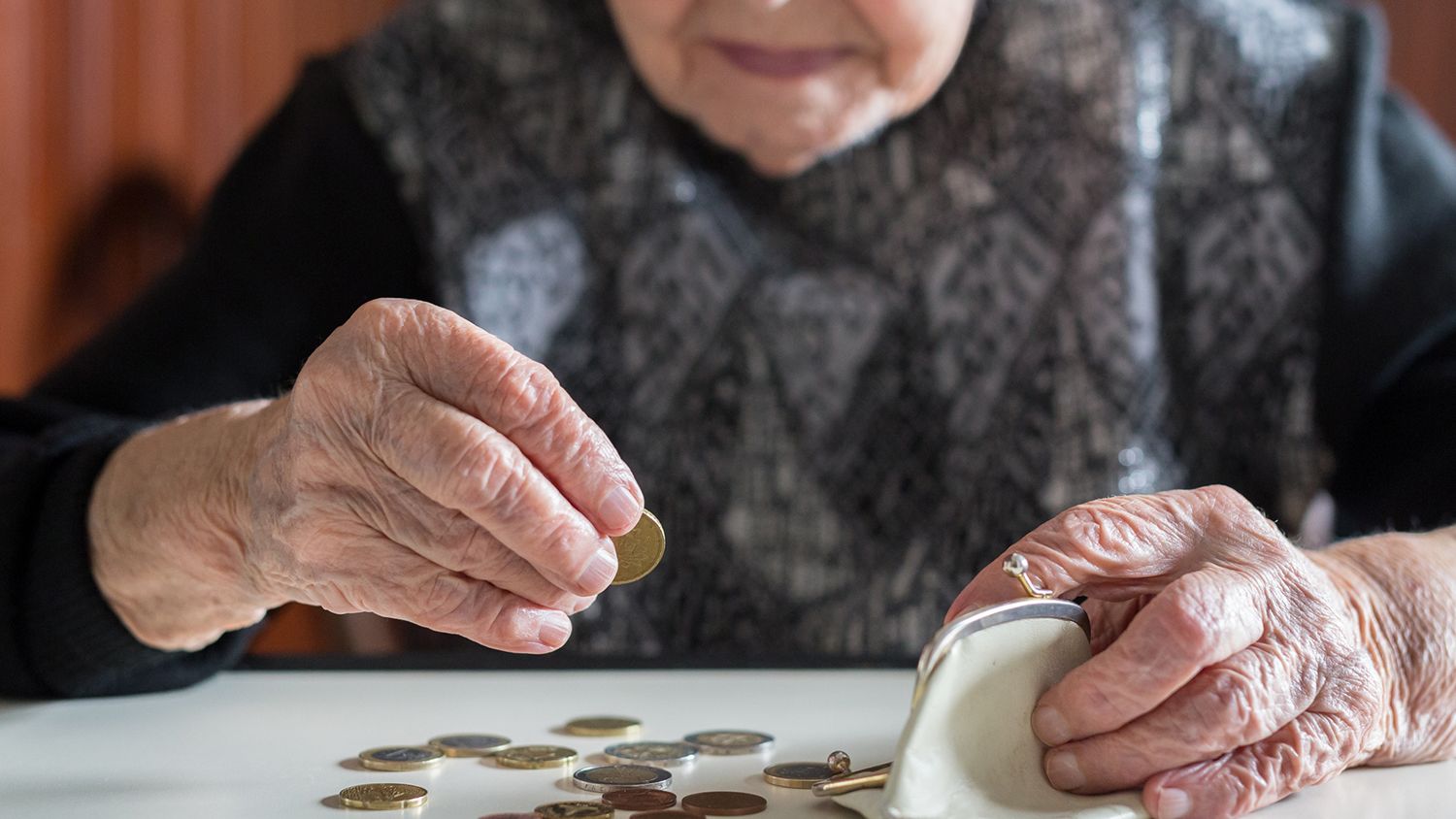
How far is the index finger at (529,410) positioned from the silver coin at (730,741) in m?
0.18

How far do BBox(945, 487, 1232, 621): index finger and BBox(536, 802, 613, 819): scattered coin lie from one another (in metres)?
0.19

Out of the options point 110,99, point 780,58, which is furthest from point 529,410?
point 110,99

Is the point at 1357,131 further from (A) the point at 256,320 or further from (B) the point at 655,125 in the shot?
(A) the point at 256,320

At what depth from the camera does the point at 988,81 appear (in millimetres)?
1494

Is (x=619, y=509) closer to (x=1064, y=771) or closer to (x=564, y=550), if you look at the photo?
(x=564, y=550)

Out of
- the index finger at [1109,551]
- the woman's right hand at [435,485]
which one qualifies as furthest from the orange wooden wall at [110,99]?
the index finger at [1109,551]

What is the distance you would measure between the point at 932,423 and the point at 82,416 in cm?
84

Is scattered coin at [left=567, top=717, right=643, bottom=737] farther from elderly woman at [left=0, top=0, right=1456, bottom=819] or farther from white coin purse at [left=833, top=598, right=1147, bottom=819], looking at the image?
elderly woman at [left=0, top=0, right=1456, bottom=819]

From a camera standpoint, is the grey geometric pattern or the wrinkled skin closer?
the wrinkled skin

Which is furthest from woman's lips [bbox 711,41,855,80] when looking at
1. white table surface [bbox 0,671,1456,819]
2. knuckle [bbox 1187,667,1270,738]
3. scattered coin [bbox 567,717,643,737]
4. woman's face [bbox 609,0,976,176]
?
knuckle [bbox 1187,667,1270,738]

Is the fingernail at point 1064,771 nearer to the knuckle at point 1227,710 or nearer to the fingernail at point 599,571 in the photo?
the knuckle at point 1227,710

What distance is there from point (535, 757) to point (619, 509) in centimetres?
18

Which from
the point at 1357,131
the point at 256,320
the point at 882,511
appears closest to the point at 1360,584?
the point at 882,511

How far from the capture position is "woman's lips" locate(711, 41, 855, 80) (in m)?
1.26
